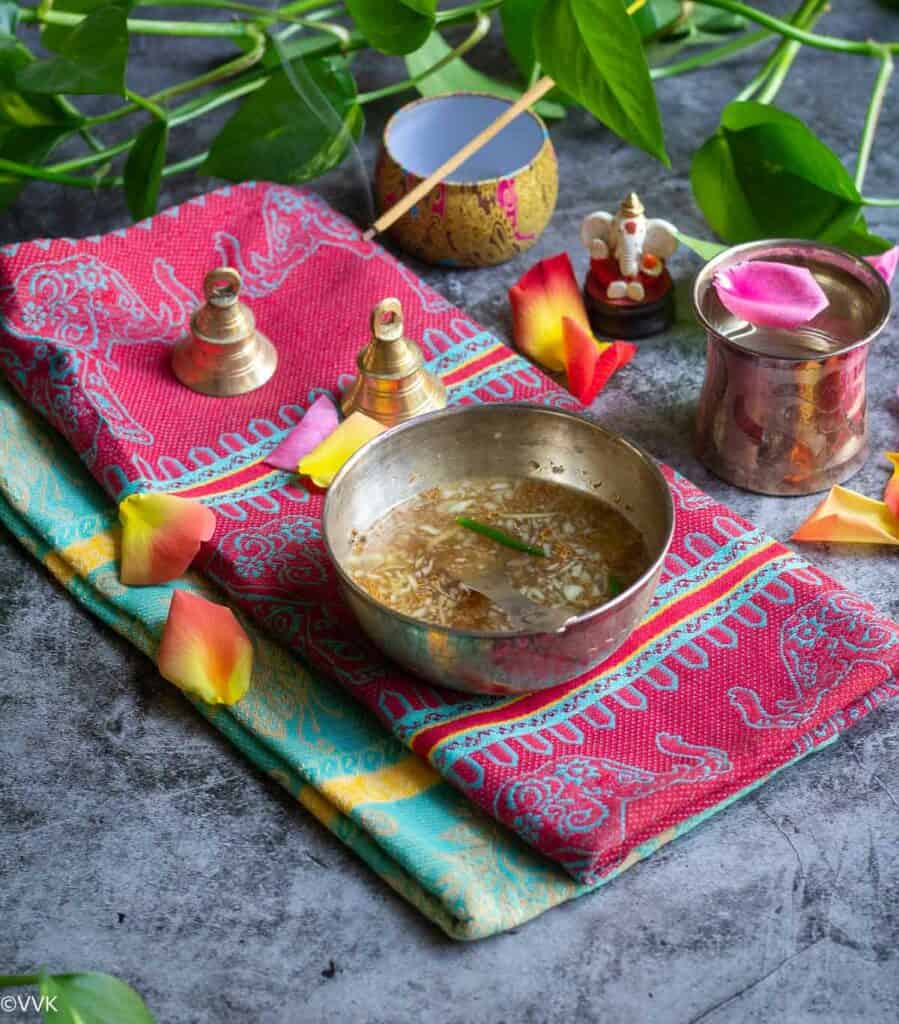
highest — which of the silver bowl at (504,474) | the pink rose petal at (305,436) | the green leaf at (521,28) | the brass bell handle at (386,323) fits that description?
the green leaf at (521,28)

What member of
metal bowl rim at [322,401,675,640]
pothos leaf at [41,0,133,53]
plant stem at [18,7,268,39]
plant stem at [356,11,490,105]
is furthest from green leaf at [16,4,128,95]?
metal bowl rim at [322,401,675,640]

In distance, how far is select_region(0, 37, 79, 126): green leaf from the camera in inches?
40.5

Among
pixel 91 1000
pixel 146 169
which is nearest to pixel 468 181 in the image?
pixel 146 169

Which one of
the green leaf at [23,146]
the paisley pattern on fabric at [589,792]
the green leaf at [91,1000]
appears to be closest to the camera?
the green leaf at [91,1000]

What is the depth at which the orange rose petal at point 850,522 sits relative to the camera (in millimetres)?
865

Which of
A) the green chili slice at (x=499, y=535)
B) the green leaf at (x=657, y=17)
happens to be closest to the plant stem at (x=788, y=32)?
the green leaf at (x=657, y=17)

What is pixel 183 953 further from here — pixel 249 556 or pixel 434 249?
pixel 434 249

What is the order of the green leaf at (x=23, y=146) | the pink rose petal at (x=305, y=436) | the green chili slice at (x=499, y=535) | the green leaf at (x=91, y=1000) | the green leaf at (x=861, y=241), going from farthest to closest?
the green leaf at (x=23, y=146) → the green leaf at (x=861, y=241) → the pink rose petal at (x=305, y=436) → the green chili slice at (x=499, y=535) → the green leaf at (x=91, y=1000)

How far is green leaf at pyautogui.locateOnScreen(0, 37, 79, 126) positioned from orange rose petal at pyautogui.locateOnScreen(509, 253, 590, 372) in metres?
0.40

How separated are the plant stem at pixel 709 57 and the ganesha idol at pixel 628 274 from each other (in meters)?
0.31

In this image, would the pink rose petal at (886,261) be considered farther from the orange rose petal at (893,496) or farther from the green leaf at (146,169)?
the green leaf at (146,169)

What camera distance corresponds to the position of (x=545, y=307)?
1.01m

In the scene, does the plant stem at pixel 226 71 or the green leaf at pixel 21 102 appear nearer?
the green leaf at pixel 21 102

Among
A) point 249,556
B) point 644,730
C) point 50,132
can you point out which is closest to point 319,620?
point 249,556
